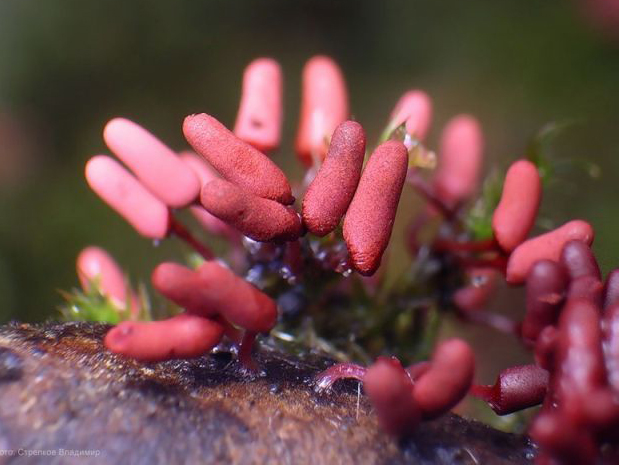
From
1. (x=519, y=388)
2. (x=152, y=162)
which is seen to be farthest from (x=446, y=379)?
(x=152, y=162)

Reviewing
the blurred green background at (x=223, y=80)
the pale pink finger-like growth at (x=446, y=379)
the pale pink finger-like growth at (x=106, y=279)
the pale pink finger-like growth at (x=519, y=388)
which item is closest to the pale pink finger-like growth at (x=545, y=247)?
the pale pink finger-like growth at (x=519, y=388)

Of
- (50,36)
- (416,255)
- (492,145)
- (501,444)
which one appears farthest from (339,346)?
(50,36)

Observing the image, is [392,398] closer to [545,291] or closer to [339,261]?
[545,291]

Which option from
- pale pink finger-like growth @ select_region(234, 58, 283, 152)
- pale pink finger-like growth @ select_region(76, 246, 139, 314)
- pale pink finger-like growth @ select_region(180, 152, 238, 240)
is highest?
pale pink finger-like growth @ select_region(234, 58, 283, 152)

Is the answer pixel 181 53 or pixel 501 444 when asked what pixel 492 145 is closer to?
pixel 181 53

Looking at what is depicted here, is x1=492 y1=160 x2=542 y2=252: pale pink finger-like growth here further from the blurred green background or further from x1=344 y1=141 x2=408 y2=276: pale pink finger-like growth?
the blurred green background

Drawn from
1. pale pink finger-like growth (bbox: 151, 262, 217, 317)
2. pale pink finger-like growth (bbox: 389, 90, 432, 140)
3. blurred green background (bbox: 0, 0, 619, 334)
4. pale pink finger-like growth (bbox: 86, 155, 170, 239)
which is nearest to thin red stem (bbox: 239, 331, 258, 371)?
pale pink finger-like growth (bbox: 151, 262, 217, 317)
